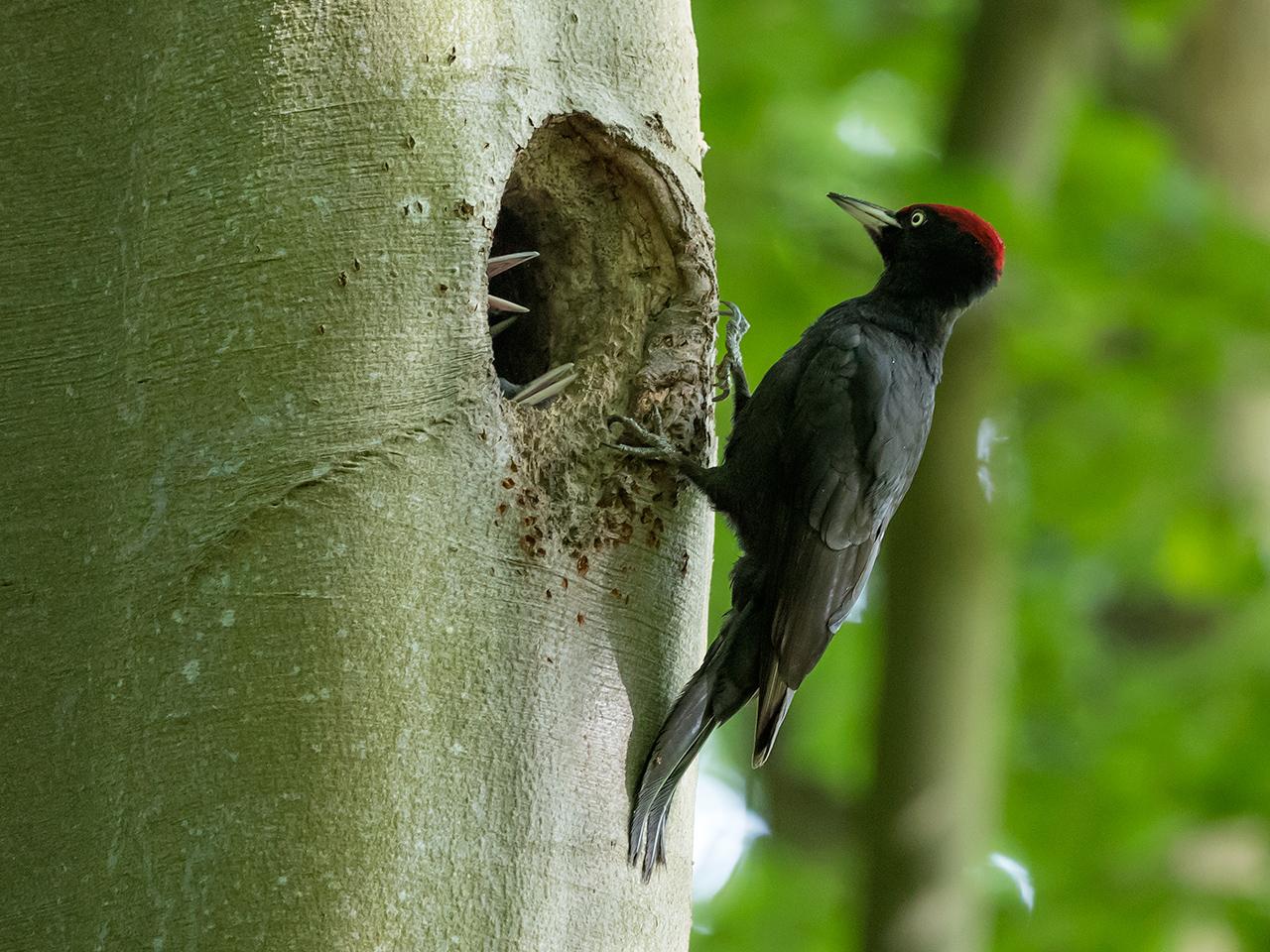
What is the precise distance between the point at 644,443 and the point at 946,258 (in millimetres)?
1887

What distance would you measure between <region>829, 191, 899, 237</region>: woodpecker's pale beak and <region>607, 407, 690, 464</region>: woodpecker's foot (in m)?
1.90

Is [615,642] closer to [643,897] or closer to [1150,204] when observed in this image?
[643,897]

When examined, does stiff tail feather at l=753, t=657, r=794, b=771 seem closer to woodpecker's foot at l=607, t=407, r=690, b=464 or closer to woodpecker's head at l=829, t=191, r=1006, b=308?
woodpecker's foot at l=607, t=407, r=690, b=464

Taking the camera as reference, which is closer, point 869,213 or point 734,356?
point 734,356

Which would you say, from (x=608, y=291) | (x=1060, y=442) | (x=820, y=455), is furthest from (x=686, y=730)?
(x=1060, y=442)

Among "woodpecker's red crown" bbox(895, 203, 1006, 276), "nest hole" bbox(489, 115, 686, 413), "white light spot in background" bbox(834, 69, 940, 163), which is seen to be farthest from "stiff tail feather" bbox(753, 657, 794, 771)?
"white light spot in background" bbox(834, 69, 940, 163)

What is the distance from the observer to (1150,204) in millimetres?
5199

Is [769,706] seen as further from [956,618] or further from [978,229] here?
[956,618]

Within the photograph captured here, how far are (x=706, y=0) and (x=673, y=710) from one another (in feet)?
14.7

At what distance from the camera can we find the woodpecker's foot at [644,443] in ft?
8.52

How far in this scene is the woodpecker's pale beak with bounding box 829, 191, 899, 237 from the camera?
445cm

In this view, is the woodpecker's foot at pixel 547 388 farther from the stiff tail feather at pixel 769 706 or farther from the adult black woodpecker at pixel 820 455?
the stiff tail feather at pixel 769 706

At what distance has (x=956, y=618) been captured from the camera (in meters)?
4.86

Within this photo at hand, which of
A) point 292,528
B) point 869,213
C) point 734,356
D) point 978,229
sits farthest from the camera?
point 869,213
